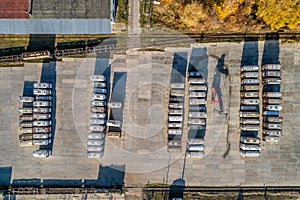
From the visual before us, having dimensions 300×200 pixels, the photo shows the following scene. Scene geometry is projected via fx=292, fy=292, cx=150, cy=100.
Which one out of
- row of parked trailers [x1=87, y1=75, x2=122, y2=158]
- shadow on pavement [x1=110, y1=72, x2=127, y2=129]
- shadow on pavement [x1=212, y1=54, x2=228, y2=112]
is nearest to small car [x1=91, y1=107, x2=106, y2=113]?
row of parked trailers [x1=87, y1=75, x2=122, y2=158]

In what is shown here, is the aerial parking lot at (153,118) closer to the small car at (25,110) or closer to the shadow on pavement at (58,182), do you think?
the shadow on pavement at (58,182)

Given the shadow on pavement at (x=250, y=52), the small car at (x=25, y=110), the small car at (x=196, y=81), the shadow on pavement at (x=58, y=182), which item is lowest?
the shadow on pavement at (x=58, y=182)

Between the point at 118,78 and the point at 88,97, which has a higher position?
the point at 118,78

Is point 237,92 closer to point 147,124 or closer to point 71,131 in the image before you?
point 147,124

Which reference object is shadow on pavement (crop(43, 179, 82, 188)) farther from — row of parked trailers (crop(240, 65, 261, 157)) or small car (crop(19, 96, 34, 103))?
row of parked trailers (crop(240, 65, 261, 157))

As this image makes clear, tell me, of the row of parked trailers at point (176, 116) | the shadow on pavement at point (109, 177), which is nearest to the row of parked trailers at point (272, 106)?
the row of parked trailers at point (176, 116)

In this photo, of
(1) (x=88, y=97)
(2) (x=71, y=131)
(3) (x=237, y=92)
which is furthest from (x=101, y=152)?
(3) (x=237, y=92)
